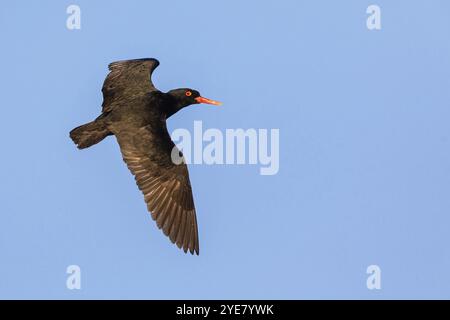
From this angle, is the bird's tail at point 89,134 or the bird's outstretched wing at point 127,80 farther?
the bird's outstretched wing at point 127,80

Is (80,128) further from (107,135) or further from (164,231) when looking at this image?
(164,231)

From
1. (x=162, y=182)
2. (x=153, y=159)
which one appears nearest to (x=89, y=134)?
(x=153, y=159)

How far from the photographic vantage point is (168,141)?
71.1ft

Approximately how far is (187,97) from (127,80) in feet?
4.05

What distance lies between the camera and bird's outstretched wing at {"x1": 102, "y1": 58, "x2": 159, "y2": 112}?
22.5 metres

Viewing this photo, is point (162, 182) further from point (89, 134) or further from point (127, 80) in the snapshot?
point (127, 80)

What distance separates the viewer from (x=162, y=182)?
21.6 metres

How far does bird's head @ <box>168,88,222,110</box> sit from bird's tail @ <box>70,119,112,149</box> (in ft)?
6.04

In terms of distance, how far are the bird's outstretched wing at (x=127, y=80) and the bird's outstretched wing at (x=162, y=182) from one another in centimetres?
103

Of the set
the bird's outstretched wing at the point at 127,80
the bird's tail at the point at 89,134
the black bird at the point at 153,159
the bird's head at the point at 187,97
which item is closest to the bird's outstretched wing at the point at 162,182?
the black bird at the point at 153,159

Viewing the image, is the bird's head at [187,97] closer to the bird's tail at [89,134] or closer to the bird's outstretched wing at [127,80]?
the bird's outstretched wing at [127,80]

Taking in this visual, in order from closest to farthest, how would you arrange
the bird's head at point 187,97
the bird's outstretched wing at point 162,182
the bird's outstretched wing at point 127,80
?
1. the bird's outstretched wing at point 162,182
2. the bird's outstretched wing at point 127,80
3. the bird's head at point 187,97

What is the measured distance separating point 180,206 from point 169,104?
2145mm

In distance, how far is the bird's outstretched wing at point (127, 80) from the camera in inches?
884
